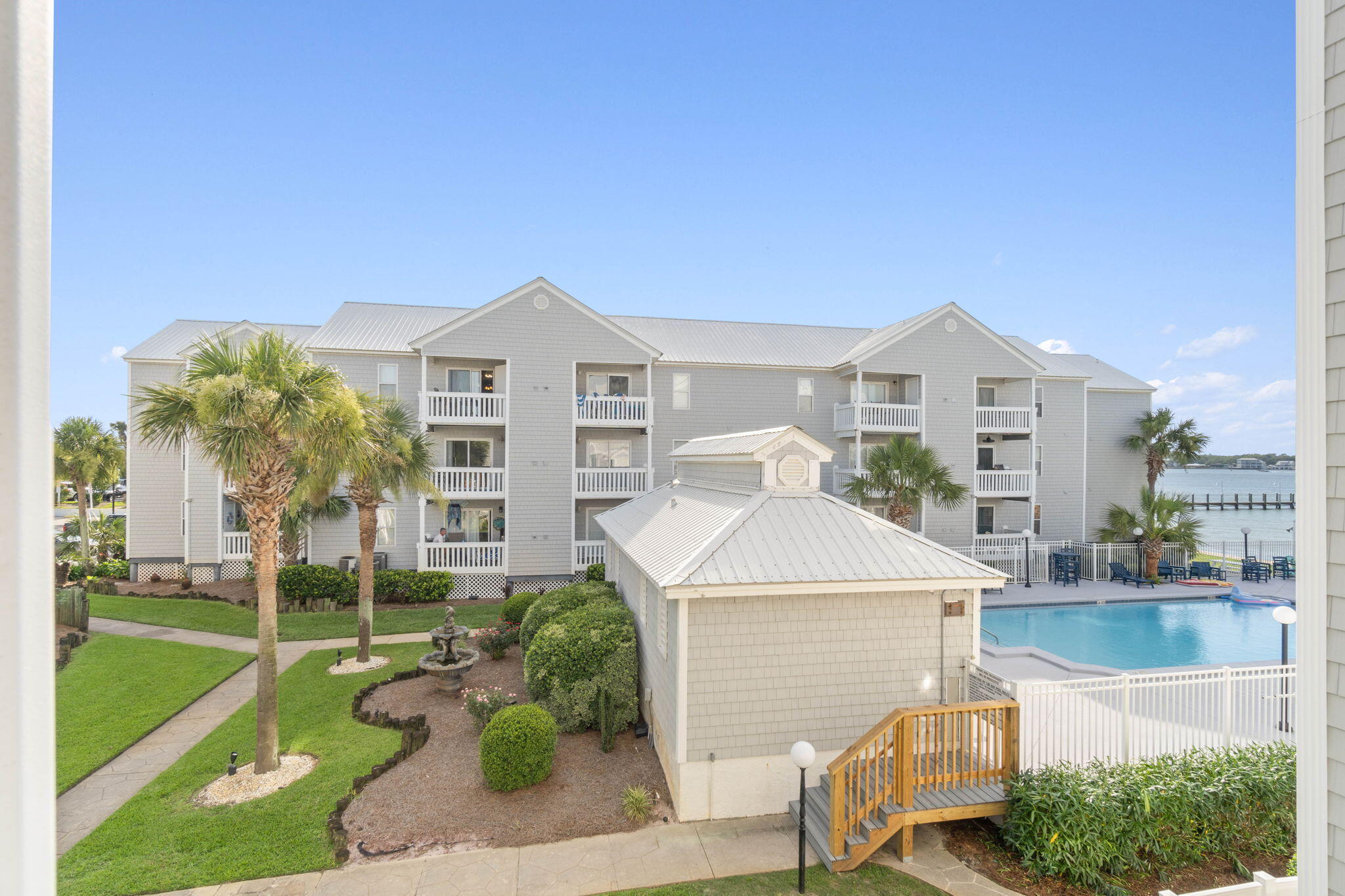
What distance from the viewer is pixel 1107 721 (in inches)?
305

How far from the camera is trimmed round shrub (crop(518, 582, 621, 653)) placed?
1203 cm

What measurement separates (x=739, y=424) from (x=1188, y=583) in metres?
17.9

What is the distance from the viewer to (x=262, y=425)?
8.27 metres

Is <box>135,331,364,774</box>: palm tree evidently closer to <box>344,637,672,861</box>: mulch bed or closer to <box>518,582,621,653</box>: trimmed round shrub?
<box>344,637,672,861</box>: mulch bed

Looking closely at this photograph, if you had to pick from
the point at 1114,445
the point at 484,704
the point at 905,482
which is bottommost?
the point at 484,704

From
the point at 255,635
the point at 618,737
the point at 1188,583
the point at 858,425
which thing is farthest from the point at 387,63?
the point at 1188,583

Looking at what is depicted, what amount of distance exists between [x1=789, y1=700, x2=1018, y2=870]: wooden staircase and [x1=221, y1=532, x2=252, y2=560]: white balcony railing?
21814 millimetres

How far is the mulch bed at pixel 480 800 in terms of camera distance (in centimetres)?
724

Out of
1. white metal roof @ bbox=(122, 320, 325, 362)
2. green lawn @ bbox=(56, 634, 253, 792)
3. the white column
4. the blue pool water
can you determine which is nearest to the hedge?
the blue pool water

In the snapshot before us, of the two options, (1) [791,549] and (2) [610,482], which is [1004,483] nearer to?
(2) [610,482]

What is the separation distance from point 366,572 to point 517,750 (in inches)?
296

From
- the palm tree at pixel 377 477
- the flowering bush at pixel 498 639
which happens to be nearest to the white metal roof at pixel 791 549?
the flowering bush at pixel 498 639

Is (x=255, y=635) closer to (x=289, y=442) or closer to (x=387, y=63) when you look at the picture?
(x=289, y=442)

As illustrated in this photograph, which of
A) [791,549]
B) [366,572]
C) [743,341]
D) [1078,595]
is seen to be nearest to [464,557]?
[366,572]
